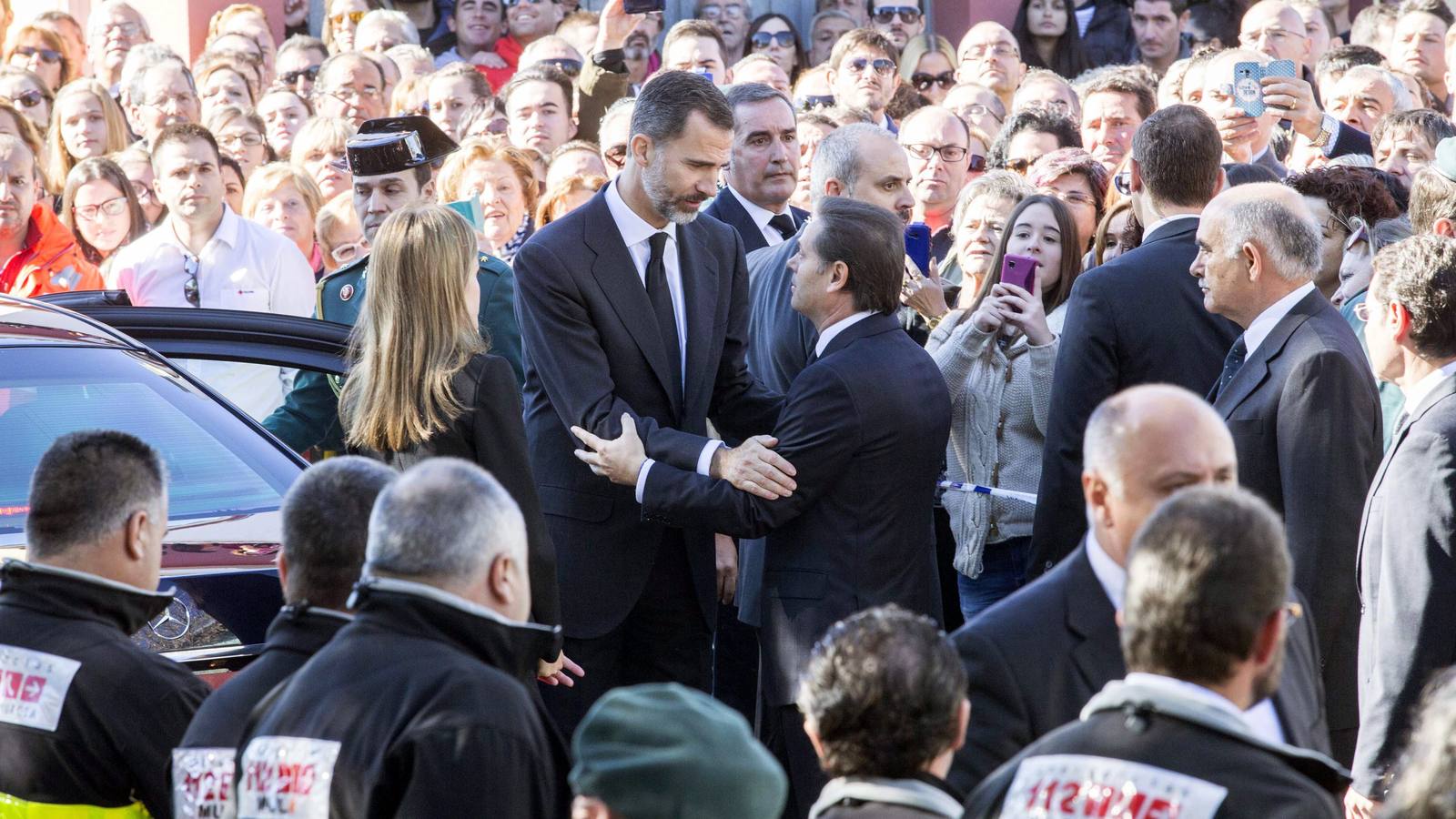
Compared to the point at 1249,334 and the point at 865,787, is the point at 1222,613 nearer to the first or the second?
the point at 865,787

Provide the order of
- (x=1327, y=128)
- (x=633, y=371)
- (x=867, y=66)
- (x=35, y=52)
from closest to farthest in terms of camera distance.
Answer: (x=633, y=371) < (x=1327, y=128) < (x=867, y=66) < (x=35, y=52)

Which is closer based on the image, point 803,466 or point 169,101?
point 803,466

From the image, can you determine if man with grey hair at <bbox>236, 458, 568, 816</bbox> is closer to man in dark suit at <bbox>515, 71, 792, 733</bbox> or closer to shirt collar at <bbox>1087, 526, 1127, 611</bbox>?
shirt collar at <bbox>1087, 526, 1127, 611</bbox>

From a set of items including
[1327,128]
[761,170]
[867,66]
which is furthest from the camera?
[867,66]

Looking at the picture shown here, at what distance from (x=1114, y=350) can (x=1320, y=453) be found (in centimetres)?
80

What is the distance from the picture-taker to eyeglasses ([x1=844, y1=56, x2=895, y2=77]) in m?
10.1

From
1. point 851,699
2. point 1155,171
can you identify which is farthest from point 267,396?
point 851,699

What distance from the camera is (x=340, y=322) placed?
18.5 ft

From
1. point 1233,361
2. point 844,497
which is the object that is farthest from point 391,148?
point 1233,361

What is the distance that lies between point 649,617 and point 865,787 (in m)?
2.58

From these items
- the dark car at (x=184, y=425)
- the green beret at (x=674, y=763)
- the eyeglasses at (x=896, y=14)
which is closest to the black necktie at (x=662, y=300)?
the dark car at (x=184, y=425)

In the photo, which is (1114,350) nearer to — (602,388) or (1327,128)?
(602,388)

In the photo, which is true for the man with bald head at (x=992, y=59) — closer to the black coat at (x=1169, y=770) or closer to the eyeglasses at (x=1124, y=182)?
the eyeglasses at (x=1124, y=182)

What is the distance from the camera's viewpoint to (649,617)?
201 inches
